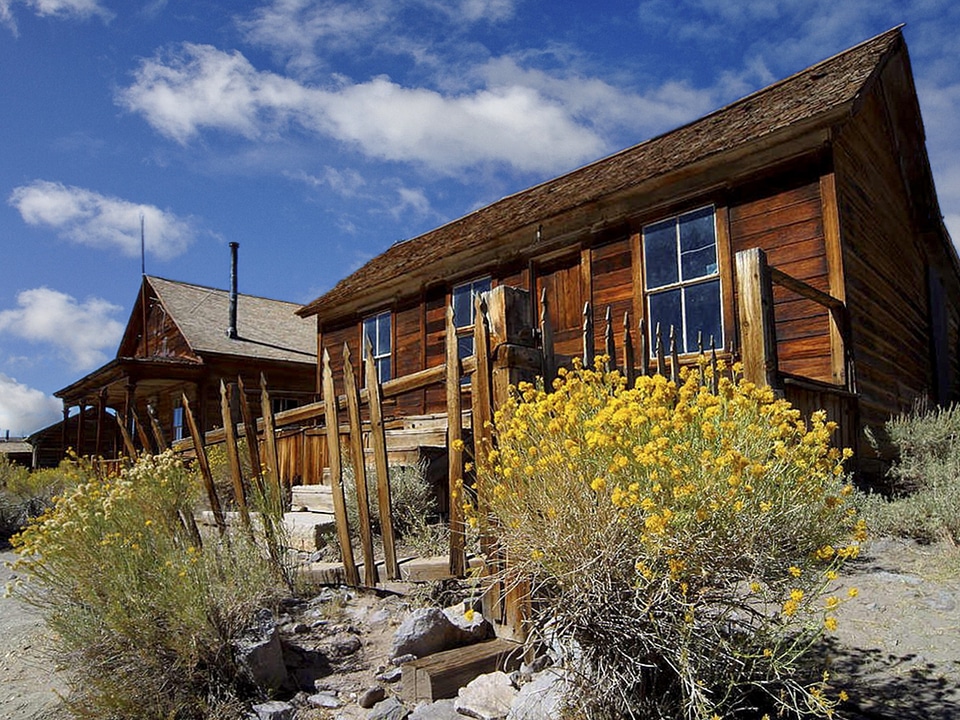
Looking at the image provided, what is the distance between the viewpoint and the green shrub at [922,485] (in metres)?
5.14

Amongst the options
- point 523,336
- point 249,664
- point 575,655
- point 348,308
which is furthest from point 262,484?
point 348,308

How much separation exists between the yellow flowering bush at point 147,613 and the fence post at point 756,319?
3.68 metres

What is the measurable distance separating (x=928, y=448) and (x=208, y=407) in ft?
55.7

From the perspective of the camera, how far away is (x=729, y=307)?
28.6ft

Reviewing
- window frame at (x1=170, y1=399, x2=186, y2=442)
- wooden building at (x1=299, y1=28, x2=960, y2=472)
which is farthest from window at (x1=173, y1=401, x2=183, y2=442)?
wooden building at (x1=299, y1=28, x2=960, y2=472)

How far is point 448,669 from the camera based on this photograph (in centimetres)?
320

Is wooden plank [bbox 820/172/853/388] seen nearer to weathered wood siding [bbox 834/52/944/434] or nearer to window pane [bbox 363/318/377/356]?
weathered wood siding [bbox 834/52/944/434]

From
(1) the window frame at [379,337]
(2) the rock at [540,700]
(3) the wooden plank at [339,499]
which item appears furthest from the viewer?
(1) the window frame at [379,337]

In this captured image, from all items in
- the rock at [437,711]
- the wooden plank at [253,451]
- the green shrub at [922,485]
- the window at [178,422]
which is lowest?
the rock at [437,711]

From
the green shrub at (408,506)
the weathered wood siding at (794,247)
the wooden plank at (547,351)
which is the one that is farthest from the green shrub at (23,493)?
the weathered wood siding at (794,247)

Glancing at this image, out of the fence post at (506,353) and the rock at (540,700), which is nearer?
the rock at (540,700)

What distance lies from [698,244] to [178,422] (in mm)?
16906

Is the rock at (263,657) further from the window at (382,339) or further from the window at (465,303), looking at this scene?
the window at (382,339)

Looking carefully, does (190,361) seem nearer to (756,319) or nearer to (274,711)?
A: (756,319)
